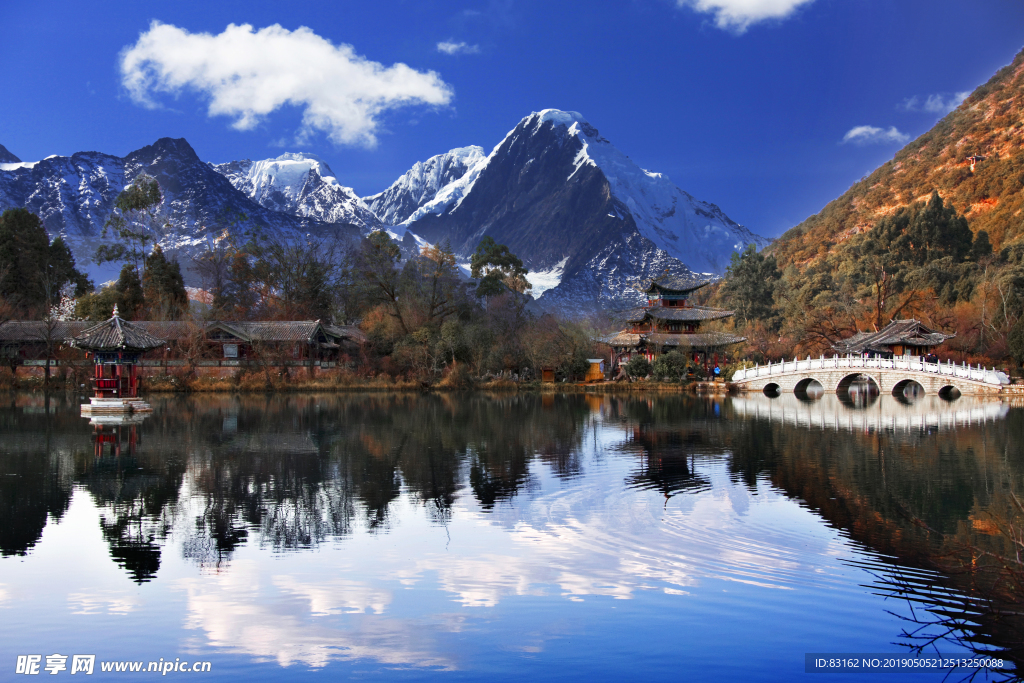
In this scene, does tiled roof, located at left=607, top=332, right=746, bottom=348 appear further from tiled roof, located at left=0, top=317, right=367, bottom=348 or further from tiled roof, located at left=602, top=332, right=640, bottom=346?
tiled roof, located at left=0, top=317, right=367, bottom=348

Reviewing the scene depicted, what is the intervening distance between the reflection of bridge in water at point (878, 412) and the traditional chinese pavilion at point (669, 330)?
12820mm

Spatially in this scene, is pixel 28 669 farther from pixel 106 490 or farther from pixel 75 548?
pixel 106 490

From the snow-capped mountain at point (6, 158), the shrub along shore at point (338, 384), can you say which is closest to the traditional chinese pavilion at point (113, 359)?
the shrub along shore at point (338, 384)

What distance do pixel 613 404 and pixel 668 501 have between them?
24915 mm

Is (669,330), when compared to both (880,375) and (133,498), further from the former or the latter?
(133,498)

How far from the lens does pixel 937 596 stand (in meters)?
8.58

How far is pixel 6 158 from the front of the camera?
161 meters

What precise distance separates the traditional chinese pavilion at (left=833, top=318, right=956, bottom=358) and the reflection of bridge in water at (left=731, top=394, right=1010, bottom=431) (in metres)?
4.38

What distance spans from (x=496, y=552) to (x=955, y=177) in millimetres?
110318

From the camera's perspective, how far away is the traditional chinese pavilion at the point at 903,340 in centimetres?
4541

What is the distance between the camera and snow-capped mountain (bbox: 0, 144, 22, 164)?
15957 centimetres

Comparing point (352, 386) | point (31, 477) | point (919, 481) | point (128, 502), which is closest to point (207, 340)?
point (352, 386)

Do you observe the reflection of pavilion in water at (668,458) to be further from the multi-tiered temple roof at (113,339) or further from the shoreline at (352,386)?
the shoreline at (352,386)

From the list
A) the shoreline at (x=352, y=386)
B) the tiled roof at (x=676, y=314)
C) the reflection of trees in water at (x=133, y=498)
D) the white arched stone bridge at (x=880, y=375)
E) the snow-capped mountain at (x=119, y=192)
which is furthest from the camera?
the snow-capped mountain at (x=119, y=192)
